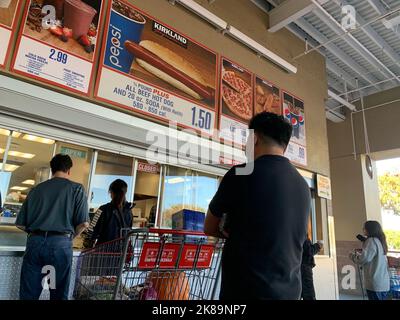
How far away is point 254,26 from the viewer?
5195mm

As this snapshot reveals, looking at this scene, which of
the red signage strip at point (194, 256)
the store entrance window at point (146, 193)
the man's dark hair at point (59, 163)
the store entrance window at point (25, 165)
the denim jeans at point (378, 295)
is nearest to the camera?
the red signage strip at point (194, 256)

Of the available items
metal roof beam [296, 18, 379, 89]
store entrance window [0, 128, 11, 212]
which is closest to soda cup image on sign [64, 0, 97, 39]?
store entrance window [0, 128, 11, 212]

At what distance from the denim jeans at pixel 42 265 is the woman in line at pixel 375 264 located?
3.44 metres

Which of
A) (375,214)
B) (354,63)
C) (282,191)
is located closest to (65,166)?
(282,191)

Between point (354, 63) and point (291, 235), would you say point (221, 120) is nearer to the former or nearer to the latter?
point (291, 235)

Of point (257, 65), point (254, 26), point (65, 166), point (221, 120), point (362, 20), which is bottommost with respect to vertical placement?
point (65, 166)

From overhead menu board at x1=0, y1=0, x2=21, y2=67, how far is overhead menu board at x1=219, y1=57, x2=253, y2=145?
8.27 ft

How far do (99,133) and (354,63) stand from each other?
242 inches

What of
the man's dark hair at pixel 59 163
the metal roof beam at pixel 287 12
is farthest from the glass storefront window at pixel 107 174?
the metal roof beam at pixel 287 12

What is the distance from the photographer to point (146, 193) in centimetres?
470

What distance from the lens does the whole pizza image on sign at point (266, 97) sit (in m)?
4.91

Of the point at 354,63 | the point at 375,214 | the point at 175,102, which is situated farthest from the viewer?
the point at 375,214

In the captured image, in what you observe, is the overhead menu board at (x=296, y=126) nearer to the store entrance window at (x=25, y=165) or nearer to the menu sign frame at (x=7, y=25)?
the store entrance window at (x=25, y=165)

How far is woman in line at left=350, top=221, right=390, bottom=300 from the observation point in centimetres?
373
